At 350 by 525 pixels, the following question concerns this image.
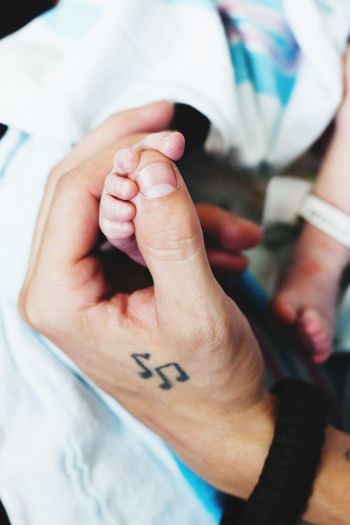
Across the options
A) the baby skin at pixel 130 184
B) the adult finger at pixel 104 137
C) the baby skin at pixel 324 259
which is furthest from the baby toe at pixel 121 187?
the baby skin at pixel 324 259

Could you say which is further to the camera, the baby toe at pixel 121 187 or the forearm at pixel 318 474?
the forearm at pixel 318 474

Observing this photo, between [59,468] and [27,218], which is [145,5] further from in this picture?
[59,468]

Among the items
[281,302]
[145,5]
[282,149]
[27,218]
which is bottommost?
[281,302]

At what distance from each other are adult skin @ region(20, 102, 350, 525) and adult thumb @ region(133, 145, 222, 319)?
0.03 meters

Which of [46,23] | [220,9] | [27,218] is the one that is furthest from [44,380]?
[220,9]

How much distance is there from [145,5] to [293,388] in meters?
0.49

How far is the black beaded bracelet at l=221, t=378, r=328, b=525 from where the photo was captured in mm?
481

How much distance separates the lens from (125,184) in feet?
1.27

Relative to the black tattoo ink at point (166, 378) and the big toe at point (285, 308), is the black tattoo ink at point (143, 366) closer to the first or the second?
the black tattoo ink at point (166, 378)

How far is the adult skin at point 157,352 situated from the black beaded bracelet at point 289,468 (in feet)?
0.06

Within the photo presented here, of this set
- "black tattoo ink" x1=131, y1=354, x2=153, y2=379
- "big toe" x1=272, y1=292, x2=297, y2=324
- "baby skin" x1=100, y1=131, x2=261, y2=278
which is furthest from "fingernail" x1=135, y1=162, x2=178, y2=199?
"big toe" x1=272, y1=292, x2=297, y2=324

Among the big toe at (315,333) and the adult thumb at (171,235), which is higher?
the adult thumb at (171,235)

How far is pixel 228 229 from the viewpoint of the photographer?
2.05 feet

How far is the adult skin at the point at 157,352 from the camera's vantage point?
458 mm
